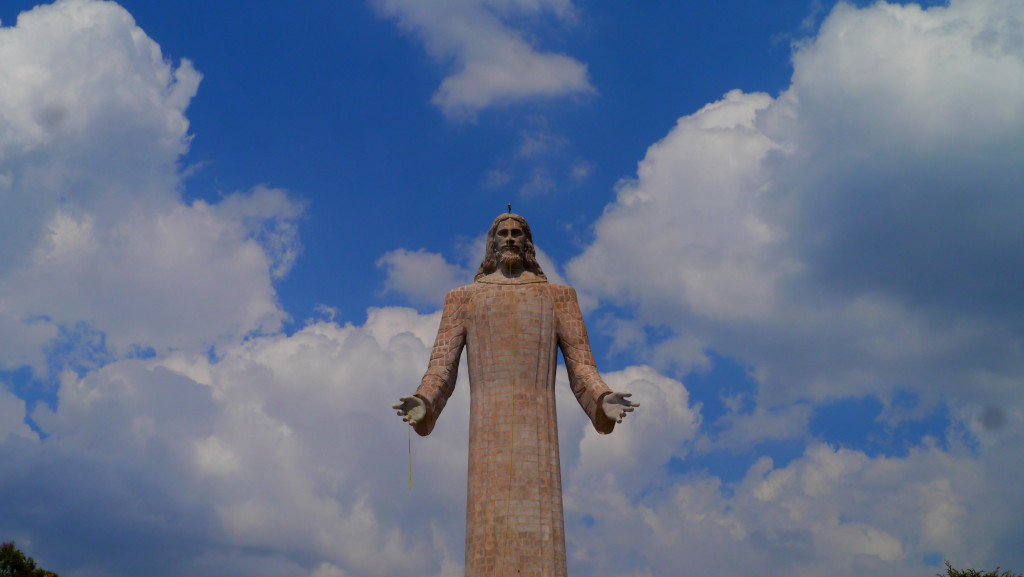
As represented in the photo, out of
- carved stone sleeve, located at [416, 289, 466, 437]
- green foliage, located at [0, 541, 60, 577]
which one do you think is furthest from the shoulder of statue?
green foliage, located at [0, 541, 60, 577]

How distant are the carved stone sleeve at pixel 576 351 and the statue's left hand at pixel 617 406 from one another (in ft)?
1.79

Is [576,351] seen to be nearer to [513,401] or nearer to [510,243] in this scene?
[513,401]

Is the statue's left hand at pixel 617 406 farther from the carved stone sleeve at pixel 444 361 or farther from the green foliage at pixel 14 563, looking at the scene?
the green foliage at pixel 14 563

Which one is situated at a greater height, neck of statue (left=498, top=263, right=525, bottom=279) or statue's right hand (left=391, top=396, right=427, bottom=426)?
neck of statue (left=498, top=263, right=525, bottom=279)

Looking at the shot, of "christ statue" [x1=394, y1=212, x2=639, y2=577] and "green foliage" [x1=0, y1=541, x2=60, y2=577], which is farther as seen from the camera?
"green foliage" [x1=0, y1=541, x2=60, y2=577]

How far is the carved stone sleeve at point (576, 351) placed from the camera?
738 inches

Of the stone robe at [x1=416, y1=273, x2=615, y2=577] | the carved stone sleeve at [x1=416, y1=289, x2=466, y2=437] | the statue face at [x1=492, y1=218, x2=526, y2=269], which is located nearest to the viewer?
the stone robe at [x1=416, y1=273, x2=615, y2=577]

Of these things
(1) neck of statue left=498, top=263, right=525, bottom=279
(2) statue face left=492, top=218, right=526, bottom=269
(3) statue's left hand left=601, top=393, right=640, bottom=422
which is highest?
(2) statue face left=492, top=218, right=526, bottom=269

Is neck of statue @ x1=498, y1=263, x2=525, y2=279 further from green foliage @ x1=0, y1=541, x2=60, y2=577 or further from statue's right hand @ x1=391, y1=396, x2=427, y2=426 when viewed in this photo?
green foliage @ x1=0, y1=541, x2=60, y2=577

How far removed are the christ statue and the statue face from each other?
0.9 inches

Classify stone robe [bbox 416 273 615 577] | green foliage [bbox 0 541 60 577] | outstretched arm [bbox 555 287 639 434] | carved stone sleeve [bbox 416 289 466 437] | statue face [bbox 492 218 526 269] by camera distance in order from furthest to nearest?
1. green foliage [bbox 0 541 60 577]
2. statue face [bbox 492 218 526 269]
3. carved stone sleeve [bbox 416 289 466 437]
4. outstretched arm [bbox 555 287 639 434]
5. stone robe [bbox 416 273 615 577]

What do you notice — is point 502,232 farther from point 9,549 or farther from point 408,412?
point 9,549

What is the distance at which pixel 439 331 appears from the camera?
19688 mm

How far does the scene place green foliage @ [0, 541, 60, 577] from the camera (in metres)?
38.6
